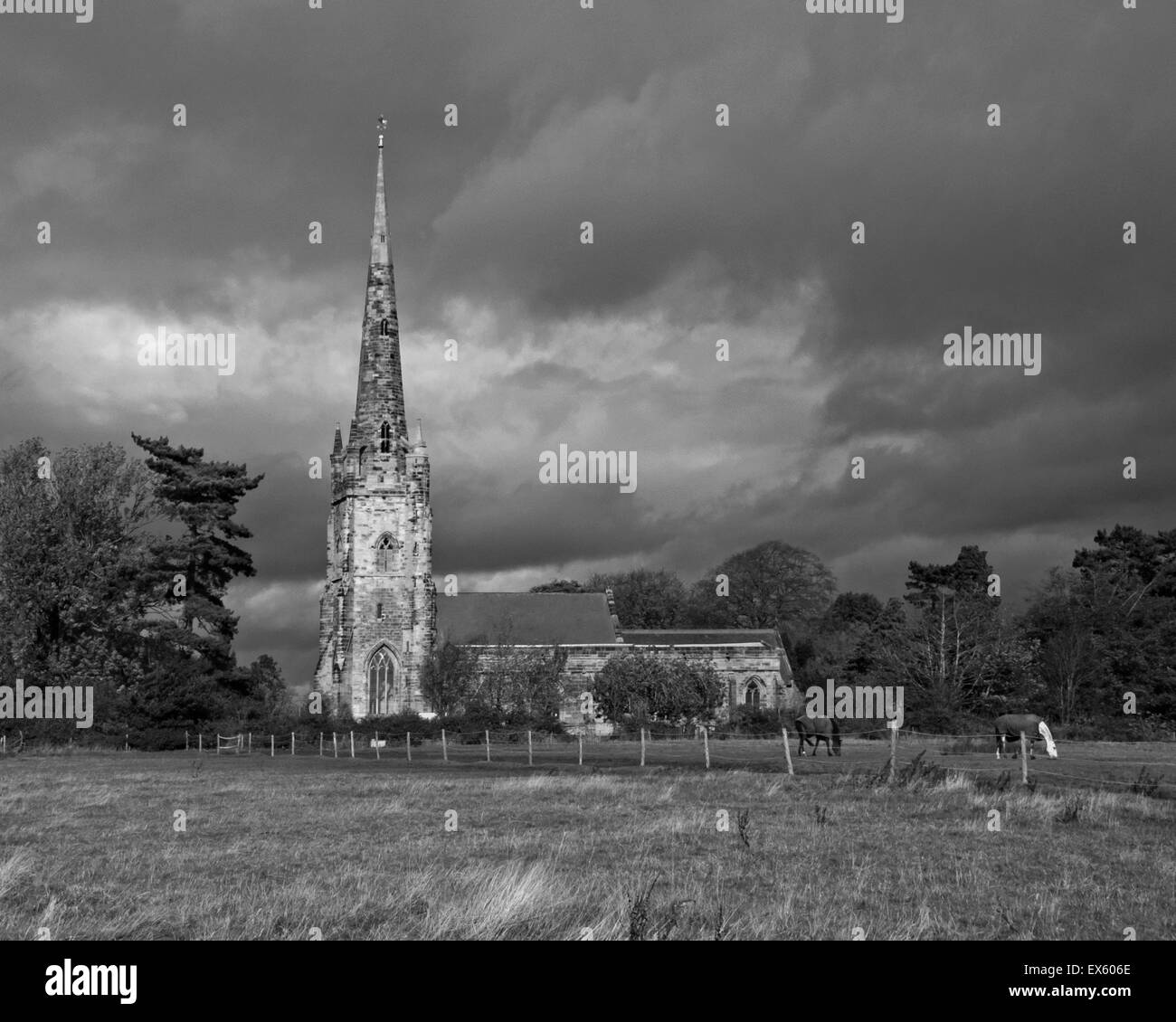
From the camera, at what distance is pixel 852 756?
36.8m

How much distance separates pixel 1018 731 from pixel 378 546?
4115cm

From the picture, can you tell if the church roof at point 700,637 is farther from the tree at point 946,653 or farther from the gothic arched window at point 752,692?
the tree at point 946,653

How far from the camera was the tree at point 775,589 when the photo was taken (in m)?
97.9

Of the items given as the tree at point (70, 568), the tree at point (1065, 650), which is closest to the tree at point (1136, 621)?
the tree at point (1065, 650)

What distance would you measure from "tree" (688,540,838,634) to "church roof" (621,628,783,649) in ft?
74.2

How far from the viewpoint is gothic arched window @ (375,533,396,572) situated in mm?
69375

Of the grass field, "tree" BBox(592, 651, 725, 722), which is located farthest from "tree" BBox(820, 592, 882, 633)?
the grass field

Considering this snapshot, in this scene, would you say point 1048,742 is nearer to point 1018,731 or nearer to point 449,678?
point 1018,731

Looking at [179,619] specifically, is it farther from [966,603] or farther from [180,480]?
[966,603]

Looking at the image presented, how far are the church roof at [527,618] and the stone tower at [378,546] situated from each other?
4.46 meters

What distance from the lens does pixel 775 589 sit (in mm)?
98312

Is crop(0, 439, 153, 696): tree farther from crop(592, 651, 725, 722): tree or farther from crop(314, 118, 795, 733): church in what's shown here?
crop(592, 651, 725, 722): tree

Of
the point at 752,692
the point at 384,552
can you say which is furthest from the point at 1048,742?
the point at 384,552
